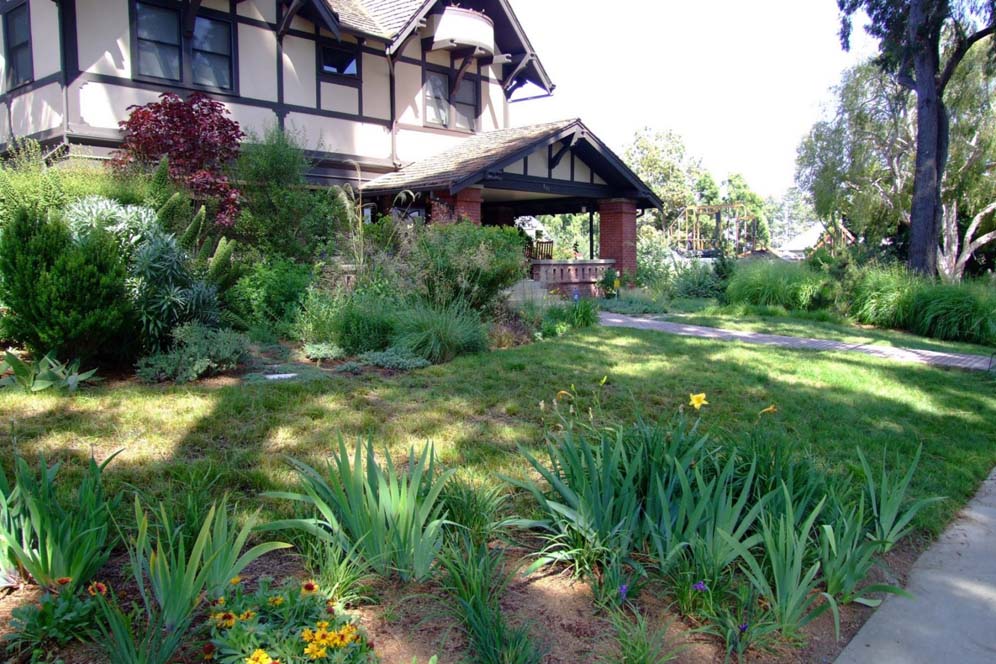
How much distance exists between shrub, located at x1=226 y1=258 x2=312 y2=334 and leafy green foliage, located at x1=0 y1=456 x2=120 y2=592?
19.5ft

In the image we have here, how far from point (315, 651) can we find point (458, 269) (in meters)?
7.26

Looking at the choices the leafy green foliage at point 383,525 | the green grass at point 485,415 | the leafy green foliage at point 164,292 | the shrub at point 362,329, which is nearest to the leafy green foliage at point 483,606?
the leafy green foliage at point 383,525

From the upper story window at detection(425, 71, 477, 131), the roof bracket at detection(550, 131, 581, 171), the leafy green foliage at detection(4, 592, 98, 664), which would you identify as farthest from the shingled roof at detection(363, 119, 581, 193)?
the leafy green foliage at detection(4, 592, 98, 664)

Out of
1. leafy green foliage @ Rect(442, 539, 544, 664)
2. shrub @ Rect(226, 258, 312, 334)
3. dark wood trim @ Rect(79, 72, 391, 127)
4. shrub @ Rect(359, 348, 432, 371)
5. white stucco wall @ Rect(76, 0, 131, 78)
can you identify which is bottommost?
leafy green foliage @ Rect(442, 539, 544, 664)

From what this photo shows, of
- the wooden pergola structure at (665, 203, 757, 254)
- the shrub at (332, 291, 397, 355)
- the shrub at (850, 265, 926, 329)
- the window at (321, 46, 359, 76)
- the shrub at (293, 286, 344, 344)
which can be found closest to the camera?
the shrub at (332, 291, 397, 355)

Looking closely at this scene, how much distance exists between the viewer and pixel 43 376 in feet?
19.2

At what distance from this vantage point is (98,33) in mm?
13242

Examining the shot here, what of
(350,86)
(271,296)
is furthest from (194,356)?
(350,86)

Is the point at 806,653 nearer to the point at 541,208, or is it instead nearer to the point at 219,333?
the point at 219,333

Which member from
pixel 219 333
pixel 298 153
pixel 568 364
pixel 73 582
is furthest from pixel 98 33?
pixel 73 582

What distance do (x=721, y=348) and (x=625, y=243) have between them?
11182mm

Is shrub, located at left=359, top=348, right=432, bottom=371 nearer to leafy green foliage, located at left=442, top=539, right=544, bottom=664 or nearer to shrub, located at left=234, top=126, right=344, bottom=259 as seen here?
leafy green foliage, located at left=442, top=539, right=544, bottom=664

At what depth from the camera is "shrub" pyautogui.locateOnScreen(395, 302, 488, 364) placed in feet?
25.6

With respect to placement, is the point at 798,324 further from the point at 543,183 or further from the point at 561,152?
the point at 561,152
